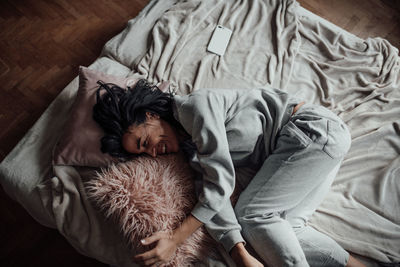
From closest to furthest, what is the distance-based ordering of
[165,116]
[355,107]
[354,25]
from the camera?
[165,116] < [355,107] < [354,25]

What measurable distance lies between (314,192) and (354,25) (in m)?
1.11

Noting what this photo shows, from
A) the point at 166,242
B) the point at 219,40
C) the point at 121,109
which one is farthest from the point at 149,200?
the point at 219,40

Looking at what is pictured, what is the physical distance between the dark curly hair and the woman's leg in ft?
1.37

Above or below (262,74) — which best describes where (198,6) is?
above

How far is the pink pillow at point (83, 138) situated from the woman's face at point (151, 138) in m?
0.12

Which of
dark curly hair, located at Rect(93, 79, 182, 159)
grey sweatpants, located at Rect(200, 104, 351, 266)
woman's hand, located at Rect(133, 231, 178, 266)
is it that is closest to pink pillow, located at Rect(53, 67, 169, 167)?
dark curly hair, located at Rect(93, 79, 182, 159)

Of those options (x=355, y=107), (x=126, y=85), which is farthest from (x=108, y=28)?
(x=355, y=107)

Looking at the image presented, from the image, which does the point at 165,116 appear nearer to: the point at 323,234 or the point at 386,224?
the point at 323,234

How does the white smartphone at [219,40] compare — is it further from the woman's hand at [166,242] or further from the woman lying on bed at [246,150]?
the woman's hand at [166,242]

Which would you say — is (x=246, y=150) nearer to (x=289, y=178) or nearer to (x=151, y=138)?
(x=289, y=178)

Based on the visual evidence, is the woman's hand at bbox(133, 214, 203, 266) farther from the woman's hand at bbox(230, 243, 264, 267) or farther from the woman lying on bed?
the woman's hand at bbox(230, 243, 264, 267)

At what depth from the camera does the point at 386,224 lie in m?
0.90

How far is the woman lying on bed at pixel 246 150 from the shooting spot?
83 cm

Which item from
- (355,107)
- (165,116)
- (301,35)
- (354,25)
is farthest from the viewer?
(354,25)
